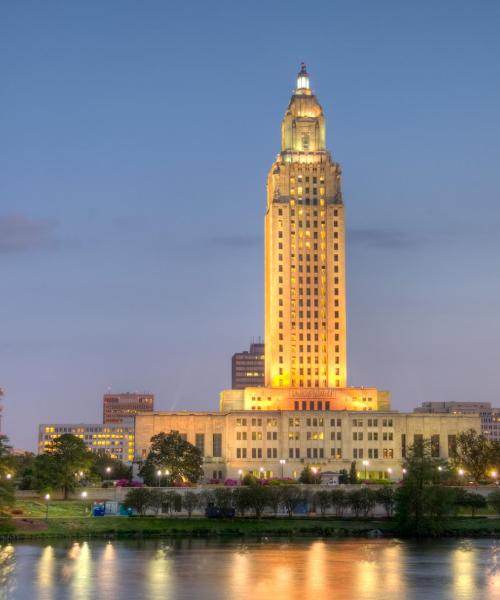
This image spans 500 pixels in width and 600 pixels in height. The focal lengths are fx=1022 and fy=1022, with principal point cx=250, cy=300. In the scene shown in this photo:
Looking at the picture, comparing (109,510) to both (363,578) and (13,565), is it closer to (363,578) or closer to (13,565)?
(13,565)

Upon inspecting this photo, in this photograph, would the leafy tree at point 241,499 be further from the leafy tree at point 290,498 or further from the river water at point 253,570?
the river water at point 253,570

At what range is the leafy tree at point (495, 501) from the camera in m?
142

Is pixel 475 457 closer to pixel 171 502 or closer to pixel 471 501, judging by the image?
pixel 471 501

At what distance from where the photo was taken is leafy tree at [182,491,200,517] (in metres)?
146

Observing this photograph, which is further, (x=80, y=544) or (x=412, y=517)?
(x=412, y=517)

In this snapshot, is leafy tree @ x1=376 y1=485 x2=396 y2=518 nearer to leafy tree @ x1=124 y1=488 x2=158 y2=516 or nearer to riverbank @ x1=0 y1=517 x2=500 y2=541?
riverbank @ x1=0 y1=517 x2=500 y2=541

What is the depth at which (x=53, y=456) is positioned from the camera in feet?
506

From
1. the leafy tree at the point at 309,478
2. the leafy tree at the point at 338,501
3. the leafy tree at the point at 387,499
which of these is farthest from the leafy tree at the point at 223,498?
the leafy tree at the point at 309,478

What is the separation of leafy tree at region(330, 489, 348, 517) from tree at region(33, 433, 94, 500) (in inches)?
1488

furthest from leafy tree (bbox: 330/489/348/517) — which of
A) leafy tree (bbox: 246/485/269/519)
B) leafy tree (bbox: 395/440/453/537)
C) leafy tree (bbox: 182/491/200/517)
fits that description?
leafy tree (bbox: 182/491/200/517)

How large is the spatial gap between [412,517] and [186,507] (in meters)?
32.9

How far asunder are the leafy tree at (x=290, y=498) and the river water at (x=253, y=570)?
65.5ft

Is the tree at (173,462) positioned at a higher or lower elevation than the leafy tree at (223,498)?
higher

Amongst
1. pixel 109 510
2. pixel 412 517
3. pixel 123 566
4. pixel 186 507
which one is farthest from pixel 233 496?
pixel 123 566
